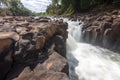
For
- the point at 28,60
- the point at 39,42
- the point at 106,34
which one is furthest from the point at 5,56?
the point at 106,34

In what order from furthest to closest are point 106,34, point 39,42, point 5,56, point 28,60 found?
point 106,34
point 39,42
point 28,60
point 5,56

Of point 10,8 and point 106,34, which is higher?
point 10,8

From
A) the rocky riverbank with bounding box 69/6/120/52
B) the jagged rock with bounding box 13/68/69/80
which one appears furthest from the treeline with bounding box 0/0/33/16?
the jagged rock with bounding box 13/68/69/80

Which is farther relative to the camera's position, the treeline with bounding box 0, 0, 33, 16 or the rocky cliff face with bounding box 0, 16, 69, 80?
the treeline with bounding box 0, 0, 33, 16

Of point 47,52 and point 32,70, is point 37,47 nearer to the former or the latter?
point 47,52

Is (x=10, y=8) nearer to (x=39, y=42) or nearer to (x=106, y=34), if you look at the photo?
(x=106, y=34)

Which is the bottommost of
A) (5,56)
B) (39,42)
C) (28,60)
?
(28,60)

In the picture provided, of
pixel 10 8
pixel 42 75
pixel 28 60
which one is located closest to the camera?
pixel 42 75

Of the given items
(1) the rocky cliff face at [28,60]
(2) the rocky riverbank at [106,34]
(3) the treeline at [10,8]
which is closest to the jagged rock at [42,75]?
(1) the rocky cliff face at [28,60]

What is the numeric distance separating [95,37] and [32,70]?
11.1 metres

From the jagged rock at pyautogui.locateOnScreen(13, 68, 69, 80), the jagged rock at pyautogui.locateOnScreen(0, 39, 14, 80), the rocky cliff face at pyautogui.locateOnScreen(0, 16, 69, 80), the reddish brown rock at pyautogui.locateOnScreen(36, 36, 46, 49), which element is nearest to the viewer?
the jagged rock at pyautogui.locateOnScreen(13, 68, 69, 80)

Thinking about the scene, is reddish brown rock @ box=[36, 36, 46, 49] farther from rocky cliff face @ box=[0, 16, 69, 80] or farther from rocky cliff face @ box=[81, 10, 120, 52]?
rocky cliff face @ box=[81, 10, 120, 52]

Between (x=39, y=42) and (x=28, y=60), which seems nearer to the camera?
(x=28, y=60)

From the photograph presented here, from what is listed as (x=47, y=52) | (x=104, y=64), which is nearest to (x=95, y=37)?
(x=104, y=64)
